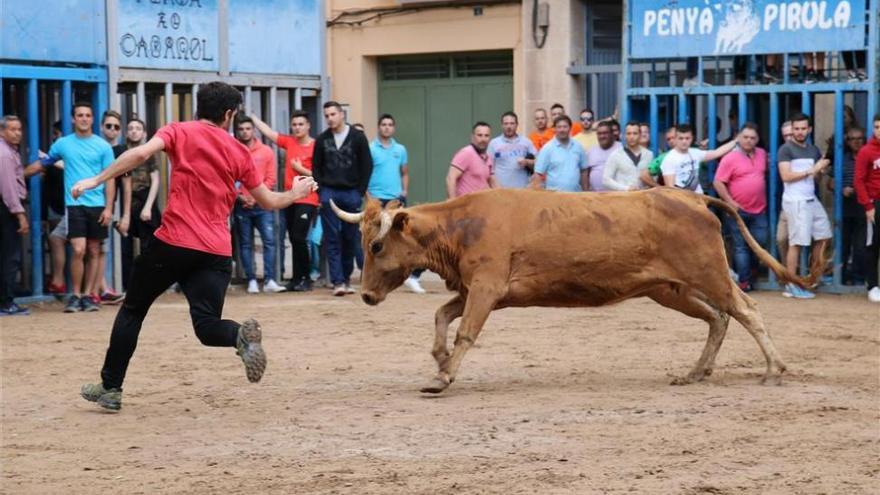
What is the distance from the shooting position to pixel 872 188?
15.2 metres

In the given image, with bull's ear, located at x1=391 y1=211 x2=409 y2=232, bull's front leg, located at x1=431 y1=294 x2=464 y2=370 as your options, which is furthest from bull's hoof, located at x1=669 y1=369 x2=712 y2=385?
bull's ear, located at x1=391 y1=211 x2=409 y2=232

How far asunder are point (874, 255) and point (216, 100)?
27.5 ft

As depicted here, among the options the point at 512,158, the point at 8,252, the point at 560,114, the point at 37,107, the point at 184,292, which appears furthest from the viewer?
the point at 560,114

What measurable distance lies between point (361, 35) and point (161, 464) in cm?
1629

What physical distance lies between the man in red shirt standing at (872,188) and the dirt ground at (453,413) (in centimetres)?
186

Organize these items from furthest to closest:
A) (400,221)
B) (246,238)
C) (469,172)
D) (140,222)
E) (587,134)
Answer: (587,134), (246,238), (469,172), (140,222), (400,221)

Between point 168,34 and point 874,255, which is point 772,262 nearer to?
point 874,255

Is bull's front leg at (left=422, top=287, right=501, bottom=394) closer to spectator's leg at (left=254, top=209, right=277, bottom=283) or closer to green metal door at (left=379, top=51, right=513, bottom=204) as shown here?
spectator's leg at (left=254, top=209, right=277, bottom=283)

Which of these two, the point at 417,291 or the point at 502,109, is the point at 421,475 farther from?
the point at 502,109

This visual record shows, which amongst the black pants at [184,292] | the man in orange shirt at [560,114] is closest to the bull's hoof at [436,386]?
the black pants at [184,292]

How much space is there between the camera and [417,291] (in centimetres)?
1628

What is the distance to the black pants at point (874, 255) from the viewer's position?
49.5ft

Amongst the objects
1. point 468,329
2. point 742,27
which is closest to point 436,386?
point 468,329

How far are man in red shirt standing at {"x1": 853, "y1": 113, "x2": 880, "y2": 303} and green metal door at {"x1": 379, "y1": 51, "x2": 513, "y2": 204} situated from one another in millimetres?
8039
